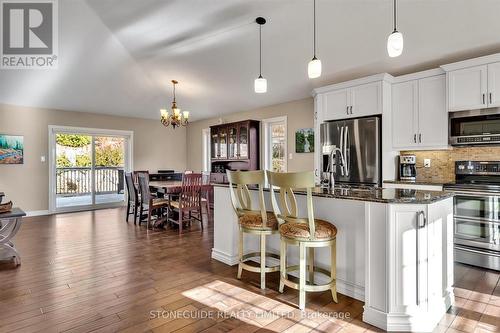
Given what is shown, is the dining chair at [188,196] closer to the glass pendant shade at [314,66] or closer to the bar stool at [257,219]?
the bar stool at [257,219]

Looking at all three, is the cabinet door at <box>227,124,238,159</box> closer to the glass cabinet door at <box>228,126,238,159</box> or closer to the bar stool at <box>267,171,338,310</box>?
the glass cabinet door at <box>228,126,238,159</box>

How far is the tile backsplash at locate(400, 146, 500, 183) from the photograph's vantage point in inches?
141

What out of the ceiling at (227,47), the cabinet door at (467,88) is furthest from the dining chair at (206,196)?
the cabinet door at (467,88)

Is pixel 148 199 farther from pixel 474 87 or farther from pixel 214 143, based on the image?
pixel 474 87

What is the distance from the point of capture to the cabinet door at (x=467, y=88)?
324 centimetres

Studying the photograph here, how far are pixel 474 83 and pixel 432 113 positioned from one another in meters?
0.52

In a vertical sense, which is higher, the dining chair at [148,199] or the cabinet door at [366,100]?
the cabinet door at [366,100]

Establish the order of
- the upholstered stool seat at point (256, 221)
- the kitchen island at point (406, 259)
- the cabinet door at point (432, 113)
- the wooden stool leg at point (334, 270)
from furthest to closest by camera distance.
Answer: the cabinet door at point (432, 113)
the upholstered stool seat at point (256, 221)
the wooden stool leg at point (334, 270)
the kitchen island at point (406, 259)

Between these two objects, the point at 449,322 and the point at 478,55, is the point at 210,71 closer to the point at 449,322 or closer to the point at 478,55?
the point at 478,55

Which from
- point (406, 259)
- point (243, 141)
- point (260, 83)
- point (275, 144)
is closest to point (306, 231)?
point (406, 259)

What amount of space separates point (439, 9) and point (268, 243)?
3.06m

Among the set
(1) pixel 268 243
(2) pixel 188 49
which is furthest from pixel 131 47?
(1) pixel 268 243

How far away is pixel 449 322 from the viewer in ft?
6.84

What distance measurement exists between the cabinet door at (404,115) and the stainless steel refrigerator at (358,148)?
0.83 ft
